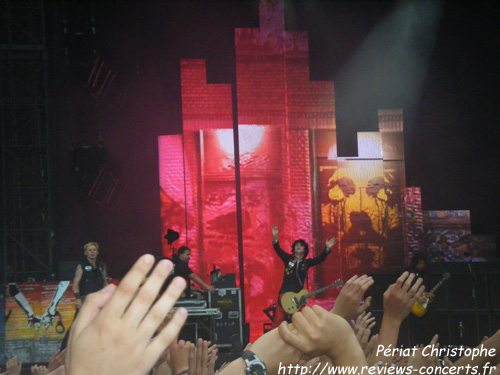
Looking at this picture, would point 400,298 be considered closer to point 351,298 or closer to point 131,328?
point 351,298

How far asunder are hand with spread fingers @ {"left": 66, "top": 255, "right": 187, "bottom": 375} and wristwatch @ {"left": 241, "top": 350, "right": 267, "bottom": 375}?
31cm

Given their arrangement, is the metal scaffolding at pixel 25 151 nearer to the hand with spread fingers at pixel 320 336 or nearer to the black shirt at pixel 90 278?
the black shirt at pixel 90 278

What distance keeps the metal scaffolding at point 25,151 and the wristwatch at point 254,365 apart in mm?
5775

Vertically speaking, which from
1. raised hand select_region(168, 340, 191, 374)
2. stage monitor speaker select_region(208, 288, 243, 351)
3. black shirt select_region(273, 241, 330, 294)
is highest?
raised hand select_region(168, 340, 191, 374)

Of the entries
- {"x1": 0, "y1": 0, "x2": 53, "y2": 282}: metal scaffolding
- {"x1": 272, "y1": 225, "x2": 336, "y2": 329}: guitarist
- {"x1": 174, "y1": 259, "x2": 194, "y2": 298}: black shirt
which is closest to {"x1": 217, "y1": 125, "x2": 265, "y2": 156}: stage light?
{"x1": 272, "y1": 225, "x2": 336, "y2": 329}: guitarist

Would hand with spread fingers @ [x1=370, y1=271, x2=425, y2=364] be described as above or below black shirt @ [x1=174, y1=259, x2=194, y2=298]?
above

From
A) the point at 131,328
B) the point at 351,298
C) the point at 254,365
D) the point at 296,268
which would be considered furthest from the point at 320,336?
the point at 296,268

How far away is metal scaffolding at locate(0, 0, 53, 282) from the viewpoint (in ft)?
21.4

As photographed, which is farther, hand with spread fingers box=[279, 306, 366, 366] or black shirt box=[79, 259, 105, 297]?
black shirt box=[79, 259, 105, 297]

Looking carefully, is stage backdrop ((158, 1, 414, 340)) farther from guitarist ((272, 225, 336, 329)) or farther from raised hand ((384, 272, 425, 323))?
raised hand ((384, 272, 425, 323))

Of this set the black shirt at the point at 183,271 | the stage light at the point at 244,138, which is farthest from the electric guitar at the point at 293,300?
the stage light at the point at 244,138

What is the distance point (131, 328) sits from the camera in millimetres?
852

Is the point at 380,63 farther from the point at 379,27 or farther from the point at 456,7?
the point at 456,7

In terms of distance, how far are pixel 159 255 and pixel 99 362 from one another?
5.79m
